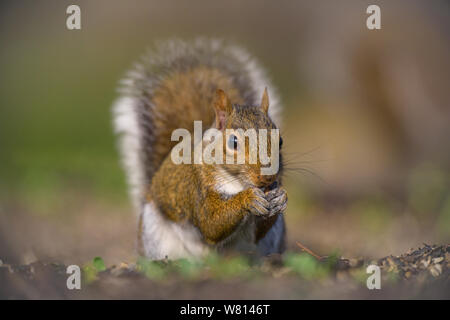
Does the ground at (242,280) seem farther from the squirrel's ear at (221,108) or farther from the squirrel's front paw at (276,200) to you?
the squirrel's ear at (221,108)

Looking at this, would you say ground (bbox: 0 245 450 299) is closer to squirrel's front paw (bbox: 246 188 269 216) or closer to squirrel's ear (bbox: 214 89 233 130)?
squirrel's front paw (bbox: 246 188 269 216)

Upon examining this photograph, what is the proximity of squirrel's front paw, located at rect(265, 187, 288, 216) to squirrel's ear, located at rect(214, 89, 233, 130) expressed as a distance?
334mm

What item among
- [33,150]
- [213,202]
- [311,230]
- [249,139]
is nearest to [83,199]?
[33,150]

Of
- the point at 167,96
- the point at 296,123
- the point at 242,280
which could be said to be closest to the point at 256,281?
the point at 242,280

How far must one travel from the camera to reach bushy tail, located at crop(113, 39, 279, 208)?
2479mm

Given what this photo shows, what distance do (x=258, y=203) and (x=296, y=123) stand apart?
4123 millimetres

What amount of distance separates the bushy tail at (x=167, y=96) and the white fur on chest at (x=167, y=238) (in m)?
0.27

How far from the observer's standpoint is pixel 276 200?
1.75 meters

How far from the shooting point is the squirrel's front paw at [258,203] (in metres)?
1.70

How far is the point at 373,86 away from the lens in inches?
175

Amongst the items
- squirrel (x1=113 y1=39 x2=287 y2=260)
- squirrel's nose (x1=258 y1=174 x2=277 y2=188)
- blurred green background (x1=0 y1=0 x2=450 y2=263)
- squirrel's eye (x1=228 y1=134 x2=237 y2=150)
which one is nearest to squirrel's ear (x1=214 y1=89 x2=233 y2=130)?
squirrel (x1=113 y1=39 x2=287 y2=260)

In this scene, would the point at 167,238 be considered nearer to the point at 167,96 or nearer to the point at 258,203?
the point at 258,203
